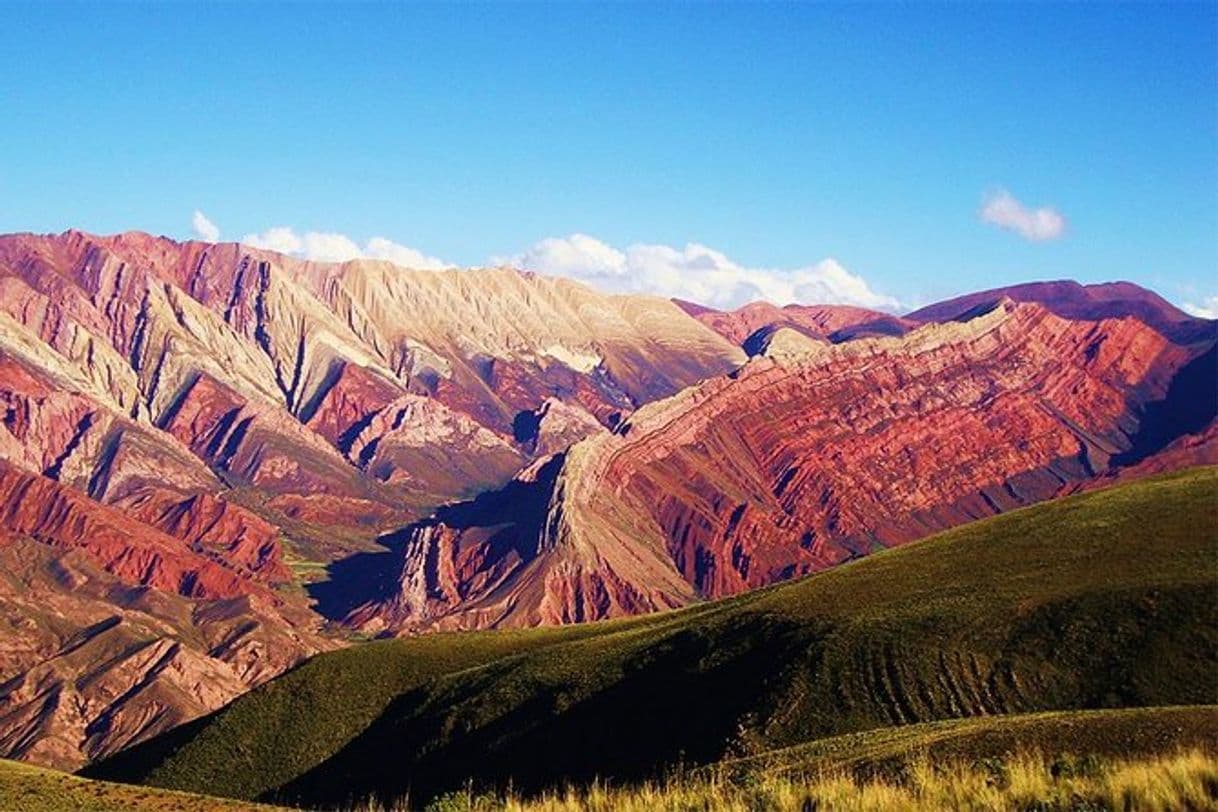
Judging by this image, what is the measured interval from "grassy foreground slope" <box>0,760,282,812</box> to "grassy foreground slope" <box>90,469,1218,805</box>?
32.8 m

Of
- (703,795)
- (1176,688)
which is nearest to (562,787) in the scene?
(1176,688)

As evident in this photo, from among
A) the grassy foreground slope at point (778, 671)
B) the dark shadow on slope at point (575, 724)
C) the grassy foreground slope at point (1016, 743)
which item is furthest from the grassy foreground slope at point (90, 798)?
the grassy foreground slope at point (778, 671)

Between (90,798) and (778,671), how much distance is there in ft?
145

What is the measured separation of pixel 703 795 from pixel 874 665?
5110cm

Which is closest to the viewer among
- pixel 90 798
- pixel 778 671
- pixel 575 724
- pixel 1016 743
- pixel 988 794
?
pixel 988 794

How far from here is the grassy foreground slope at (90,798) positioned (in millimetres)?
40000

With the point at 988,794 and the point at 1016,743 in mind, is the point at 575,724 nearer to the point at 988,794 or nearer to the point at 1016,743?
the point at 1016,743

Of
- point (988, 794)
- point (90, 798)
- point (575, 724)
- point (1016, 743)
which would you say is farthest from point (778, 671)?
point (988, 794)

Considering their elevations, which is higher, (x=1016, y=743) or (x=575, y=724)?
(x=1016, y=743)

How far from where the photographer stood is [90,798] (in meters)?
42.6

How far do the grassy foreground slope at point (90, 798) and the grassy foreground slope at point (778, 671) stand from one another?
108 feet

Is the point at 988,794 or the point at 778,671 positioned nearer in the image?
the point at 988,794

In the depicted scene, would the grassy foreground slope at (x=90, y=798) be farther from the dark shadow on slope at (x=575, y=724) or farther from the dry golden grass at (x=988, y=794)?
the dark shadow on slope at (x=575, y=724)

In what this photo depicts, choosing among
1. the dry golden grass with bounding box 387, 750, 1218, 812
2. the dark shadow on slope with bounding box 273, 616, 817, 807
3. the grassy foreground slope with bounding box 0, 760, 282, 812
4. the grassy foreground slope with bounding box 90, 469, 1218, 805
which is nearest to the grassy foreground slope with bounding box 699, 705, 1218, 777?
the dry golden grass with bounding box 387, 750, 1218, 812
